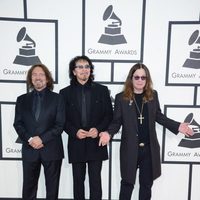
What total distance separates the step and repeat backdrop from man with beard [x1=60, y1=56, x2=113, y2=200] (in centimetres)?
44

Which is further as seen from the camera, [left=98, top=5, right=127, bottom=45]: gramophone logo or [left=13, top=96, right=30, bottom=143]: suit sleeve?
[left=98, top=5, right=127, bottom=45]: gramophone logo

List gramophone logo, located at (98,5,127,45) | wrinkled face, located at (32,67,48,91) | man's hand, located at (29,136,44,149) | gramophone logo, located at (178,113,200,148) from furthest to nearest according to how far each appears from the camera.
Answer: gramophone logo, located at (178,113,200,148), gramophone logo, located at (98,5,127,45), wrinkled face, located at (32,67,48,91), man's hand, located at (29,136,44,149)

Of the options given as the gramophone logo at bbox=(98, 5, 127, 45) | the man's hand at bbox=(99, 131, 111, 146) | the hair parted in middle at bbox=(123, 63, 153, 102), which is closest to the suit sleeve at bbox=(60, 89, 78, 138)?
the man's hand at bbox=(99, 131, 111, 146)

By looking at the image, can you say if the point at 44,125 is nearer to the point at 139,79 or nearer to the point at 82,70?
the point at 82,70

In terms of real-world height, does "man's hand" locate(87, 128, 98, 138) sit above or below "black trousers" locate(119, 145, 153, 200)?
above

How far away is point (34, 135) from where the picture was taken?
2.40 m

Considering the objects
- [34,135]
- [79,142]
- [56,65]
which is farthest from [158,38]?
[34,135]

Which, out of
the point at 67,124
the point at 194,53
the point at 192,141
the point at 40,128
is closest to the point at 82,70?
the point at 67,124

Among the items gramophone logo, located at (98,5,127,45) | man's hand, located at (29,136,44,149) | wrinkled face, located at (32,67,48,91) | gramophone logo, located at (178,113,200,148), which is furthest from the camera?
gramophone logo, located at (178,113,200,148)

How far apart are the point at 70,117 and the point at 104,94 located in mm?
396

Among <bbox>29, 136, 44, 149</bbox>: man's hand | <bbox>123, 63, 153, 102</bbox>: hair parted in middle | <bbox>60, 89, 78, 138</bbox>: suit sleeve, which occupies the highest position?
<bbox>123, 63, 153, 102</bbox>: hair parted in middle

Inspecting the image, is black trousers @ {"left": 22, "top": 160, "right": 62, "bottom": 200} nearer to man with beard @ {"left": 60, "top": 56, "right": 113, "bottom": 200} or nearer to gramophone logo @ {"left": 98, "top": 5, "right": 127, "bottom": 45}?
man with beard @ {"left": 60, "top": 56, "right": 113, "bottom": 200}

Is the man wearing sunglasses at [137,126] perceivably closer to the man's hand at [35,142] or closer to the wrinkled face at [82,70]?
the wrinkled face at [82,70]

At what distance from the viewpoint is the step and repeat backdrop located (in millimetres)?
2848
